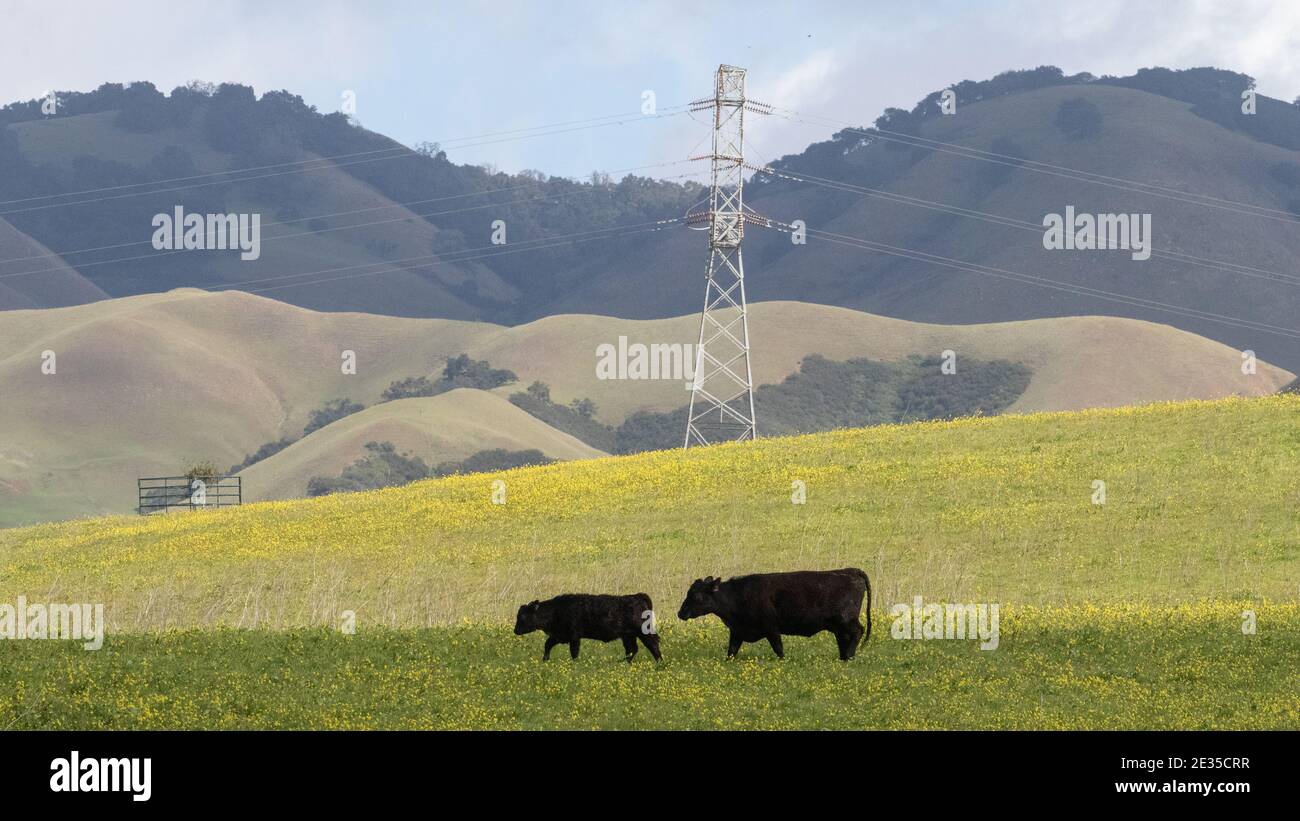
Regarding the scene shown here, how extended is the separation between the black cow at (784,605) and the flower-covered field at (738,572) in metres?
0.55

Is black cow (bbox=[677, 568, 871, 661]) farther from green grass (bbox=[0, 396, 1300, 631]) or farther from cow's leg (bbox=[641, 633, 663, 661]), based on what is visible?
green grass (bbox=[0, 396, 1300, 631])

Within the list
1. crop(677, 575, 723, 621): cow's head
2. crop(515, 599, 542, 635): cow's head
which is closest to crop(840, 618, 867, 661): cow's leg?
crop(677, 575, 723, 621): cow's head

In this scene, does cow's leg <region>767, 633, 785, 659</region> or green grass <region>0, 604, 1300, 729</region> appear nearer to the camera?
green grass <region>0, 604, 1300, 729</region>

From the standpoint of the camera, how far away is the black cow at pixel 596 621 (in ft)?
76.5

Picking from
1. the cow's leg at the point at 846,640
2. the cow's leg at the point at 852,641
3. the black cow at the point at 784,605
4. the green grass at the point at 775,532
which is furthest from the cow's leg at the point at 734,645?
the green grass at the point at 775,532

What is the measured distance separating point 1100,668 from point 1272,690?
8.63 ft

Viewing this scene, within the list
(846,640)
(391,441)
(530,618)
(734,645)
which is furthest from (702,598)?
(391,441)

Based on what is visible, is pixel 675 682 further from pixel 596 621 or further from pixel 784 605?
pixel 784 605

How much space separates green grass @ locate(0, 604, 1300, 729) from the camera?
19.5 m

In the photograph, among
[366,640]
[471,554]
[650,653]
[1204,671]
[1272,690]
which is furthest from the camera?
[471,554]

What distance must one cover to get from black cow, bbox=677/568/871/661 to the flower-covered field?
21.7 inches
